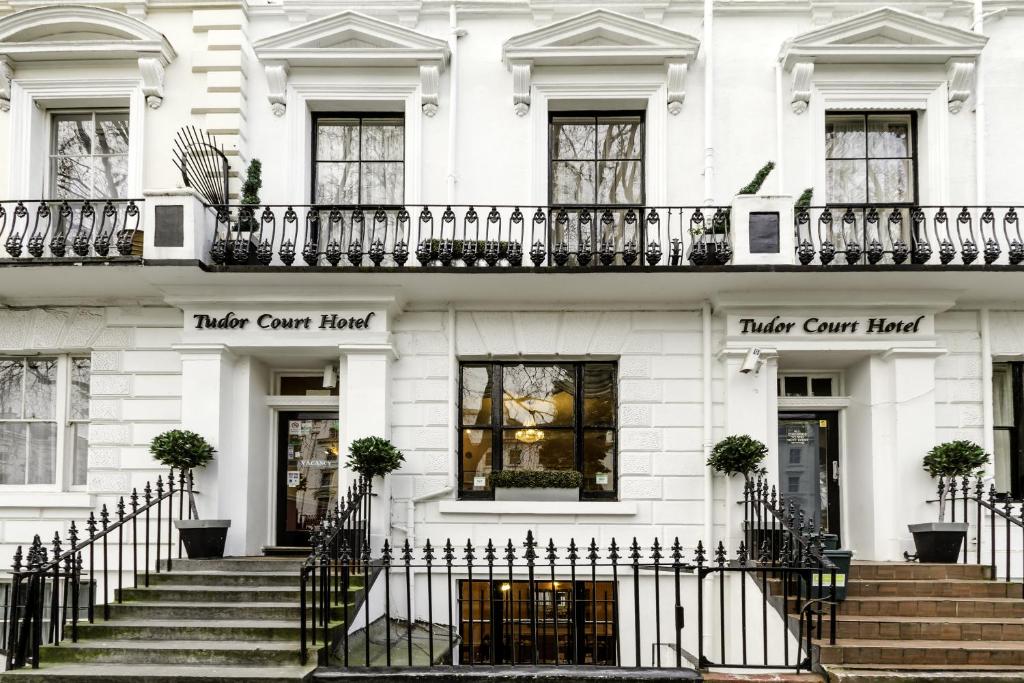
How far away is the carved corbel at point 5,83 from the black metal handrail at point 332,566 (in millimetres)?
6654

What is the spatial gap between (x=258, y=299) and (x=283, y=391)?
178 centimetres

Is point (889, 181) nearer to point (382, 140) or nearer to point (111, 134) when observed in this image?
point (382, 140)

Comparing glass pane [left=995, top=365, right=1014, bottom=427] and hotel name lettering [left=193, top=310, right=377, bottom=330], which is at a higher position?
Result: hotel name lettering [left=193, top=310, right=377, bottom=330]

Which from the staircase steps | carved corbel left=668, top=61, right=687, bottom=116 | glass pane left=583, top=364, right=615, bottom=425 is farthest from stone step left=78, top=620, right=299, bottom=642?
carved corbel left=668, top=61, right=687, bottom=116

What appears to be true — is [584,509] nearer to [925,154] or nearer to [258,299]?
[258,299]

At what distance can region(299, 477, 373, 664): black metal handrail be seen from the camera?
8.72 metres

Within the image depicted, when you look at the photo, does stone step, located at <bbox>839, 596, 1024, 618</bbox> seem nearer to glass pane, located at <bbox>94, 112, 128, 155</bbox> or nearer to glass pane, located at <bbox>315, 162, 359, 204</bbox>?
glass pane, located at <bbox>315, 162, 359, 204</bbox>

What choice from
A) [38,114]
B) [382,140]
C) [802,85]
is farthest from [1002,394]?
[38,114]

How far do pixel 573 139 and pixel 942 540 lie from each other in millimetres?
6591

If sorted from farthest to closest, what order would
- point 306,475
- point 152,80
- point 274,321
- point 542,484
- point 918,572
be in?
point 306,475 → point 152,80 → point 542,484 → point 274,321 → point 918,572

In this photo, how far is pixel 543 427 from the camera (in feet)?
41.6

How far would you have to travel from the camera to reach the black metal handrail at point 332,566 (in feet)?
28.6

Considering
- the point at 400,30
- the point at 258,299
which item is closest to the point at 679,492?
the point at 258,299

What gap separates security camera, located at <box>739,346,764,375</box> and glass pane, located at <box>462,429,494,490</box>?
330 cm
